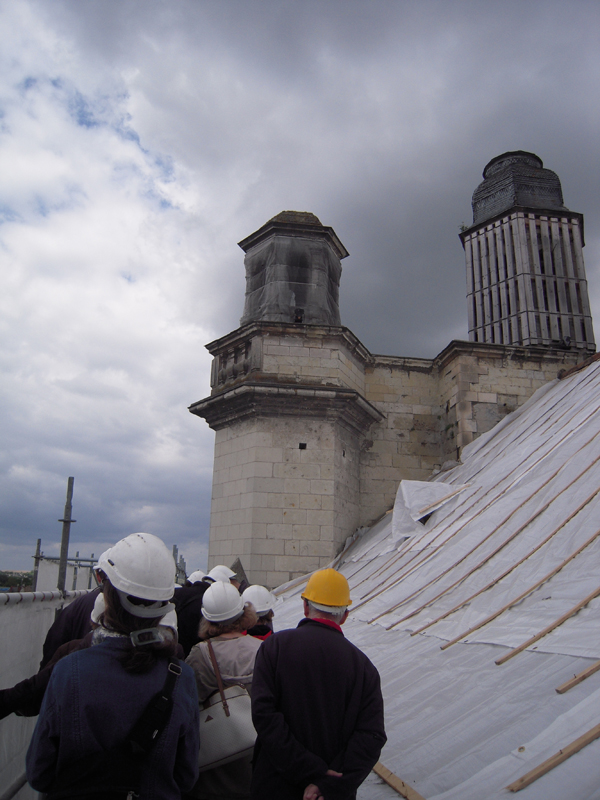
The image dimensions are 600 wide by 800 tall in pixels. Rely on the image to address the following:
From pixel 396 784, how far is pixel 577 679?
0.91m

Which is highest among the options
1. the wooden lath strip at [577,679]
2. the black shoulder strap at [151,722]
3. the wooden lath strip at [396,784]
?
the black shoulder strap at [151,722]

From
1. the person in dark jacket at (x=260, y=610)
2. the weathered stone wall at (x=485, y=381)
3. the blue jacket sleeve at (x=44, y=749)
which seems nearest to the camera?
the blue jacket sleeve at (x=44, y=749)

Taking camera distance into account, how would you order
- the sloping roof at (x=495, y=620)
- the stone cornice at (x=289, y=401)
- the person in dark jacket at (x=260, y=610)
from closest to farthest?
the sloping roof at (x=495, y=620) < the person in dark jacket at (x=260, y=610) < the stone cornice at (x=289, y=401)

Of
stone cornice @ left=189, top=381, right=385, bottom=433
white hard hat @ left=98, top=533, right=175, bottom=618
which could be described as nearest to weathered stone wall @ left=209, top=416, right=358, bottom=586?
stone cornice @ left=189, top=381, right=385, bottom=433

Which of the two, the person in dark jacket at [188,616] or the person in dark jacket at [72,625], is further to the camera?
the person in dark jacket at [188,616]

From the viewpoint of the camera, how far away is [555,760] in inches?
77.2

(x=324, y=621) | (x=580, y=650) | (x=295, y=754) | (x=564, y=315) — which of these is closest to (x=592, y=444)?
(x=580, y=650)

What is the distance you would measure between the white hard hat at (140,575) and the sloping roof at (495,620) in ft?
4.69

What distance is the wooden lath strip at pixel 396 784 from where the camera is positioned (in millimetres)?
2250

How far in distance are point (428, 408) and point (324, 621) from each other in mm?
8008

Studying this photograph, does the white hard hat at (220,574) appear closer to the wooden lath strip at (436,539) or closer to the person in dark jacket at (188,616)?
the wooden lath strip at (436,539)

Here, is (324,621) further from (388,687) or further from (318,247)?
(318,247)

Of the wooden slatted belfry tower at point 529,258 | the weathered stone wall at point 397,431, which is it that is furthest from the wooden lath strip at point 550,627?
the wooden slatted belfry tower at point 529,258

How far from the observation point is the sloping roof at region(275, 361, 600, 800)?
87.3 inches
